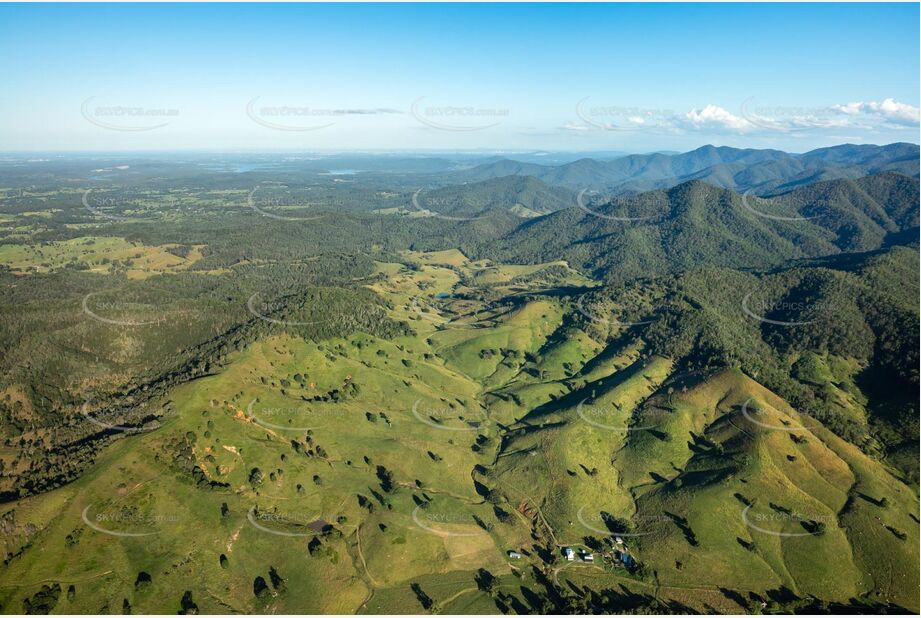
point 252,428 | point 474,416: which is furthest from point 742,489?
point 252,428

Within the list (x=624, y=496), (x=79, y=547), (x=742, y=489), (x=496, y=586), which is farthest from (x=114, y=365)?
(x=742, y=489)

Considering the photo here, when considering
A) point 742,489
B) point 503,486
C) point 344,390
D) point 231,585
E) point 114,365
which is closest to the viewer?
point 231,585

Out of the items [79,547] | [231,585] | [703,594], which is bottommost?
[703,594]

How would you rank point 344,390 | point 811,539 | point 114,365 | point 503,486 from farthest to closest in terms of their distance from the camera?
point 114,365
point 344,390
point 503,486
point 811,539

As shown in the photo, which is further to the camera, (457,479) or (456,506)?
(457,479)

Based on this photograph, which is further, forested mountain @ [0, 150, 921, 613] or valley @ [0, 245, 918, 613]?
forested mountain @ [0, 150, 921, 613]

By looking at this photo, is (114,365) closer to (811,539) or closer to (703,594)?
(703,594)

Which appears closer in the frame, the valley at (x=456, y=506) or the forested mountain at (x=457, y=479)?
the valley at (x=456, y=506)

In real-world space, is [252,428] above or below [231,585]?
above

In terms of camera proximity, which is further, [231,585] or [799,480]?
[799,480]
